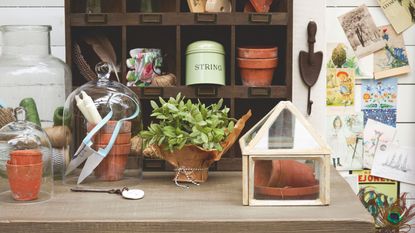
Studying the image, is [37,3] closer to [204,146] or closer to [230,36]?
[230,36]

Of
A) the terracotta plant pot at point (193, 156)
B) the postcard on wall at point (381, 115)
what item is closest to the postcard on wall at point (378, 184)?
the postcard on wall at point (381, 115)

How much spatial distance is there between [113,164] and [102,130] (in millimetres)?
103

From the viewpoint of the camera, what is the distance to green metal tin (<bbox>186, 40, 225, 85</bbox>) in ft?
5.79

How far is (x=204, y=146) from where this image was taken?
1.58 meters

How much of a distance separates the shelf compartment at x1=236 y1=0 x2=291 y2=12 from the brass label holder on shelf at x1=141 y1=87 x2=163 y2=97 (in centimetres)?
40

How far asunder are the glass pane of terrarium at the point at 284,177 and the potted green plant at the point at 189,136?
158mm

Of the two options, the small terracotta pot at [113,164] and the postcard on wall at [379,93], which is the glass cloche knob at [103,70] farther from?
the postcard on wall at [379,93]

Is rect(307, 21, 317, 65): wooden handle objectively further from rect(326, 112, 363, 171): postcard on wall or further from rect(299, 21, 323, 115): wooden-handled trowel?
rect(326, 112, 363, 171): postcard on wall

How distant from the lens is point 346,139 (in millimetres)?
2270

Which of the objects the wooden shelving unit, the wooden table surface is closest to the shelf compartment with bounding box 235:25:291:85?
the wooden shelving unit

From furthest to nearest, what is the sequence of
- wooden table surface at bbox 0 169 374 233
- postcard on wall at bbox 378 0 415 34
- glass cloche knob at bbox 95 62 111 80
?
postcard on wall at bbox 378 0 415 34
glass cloche knob at bbox 95 62 111 80
wooden table surface at bbox 0 169 374 233

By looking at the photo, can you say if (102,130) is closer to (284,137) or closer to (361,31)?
(284,137)

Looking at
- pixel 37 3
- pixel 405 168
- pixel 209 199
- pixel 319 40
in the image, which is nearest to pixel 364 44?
pixel 319 40

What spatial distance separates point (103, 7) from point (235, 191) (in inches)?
29.9
